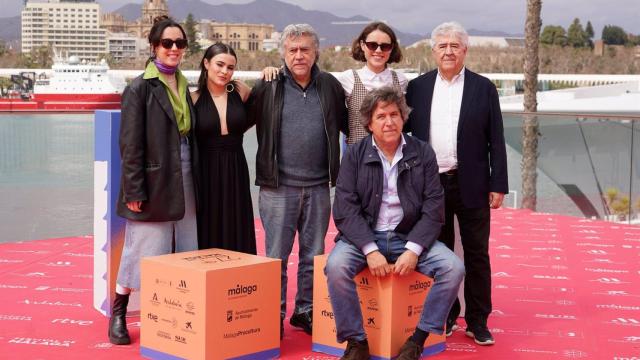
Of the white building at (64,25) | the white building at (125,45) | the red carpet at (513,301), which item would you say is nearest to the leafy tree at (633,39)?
the white building at (125,45)

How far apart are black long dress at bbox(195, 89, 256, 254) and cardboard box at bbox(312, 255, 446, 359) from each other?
1.50 feet

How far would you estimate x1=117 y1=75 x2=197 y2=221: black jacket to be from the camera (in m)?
3.66

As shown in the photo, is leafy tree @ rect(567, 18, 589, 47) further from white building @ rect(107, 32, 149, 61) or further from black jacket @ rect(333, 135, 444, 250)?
black jacket @ rect(333, 135, 444, 250)

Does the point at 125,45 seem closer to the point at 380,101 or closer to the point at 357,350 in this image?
the point at 380,101

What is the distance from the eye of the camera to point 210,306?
3.38 meters

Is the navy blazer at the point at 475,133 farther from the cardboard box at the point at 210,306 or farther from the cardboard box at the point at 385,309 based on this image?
the cardboard box at the point at 210,306

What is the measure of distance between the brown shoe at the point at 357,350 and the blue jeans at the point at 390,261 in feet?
0.07

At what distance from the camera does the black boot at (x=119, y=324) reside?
3.84 m

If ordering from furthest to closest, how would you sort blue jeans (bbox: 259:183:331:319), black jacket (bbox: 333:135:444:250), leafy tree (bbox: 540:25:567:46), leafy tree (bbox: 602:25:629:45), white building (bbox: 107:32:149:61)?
white building (bbox: 107:32:149:61)
leafy tree (bbox: 602:25:629:45)
leafy tree (bbox: 540:25:567:46)
blue jeans (bbox: 259:183:331:319)
black jacket (bbox: 333:135:444:250)

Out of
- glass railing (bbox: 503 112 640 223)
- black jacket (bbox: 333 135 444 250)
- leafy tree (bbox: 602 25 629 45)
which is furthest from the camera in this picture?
leafy tree (bbox: 602 25 629 45)

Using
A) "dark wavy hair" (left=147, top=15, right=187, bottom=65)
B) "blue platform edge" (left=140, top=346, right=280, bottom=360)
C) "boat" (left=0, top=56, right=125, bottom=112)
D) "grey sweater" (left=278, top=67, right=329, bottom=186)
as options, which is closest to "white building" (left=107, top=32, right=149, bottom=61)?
"boat" (left=0, top=56, right=125, bottom=112)

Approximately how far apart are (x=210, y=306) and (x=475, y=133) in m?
1.29

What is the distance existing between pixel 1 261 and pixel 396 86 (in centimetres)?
332

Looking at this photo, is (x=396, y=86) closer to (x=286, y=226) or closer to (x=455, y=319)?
(x=286, y=226)
